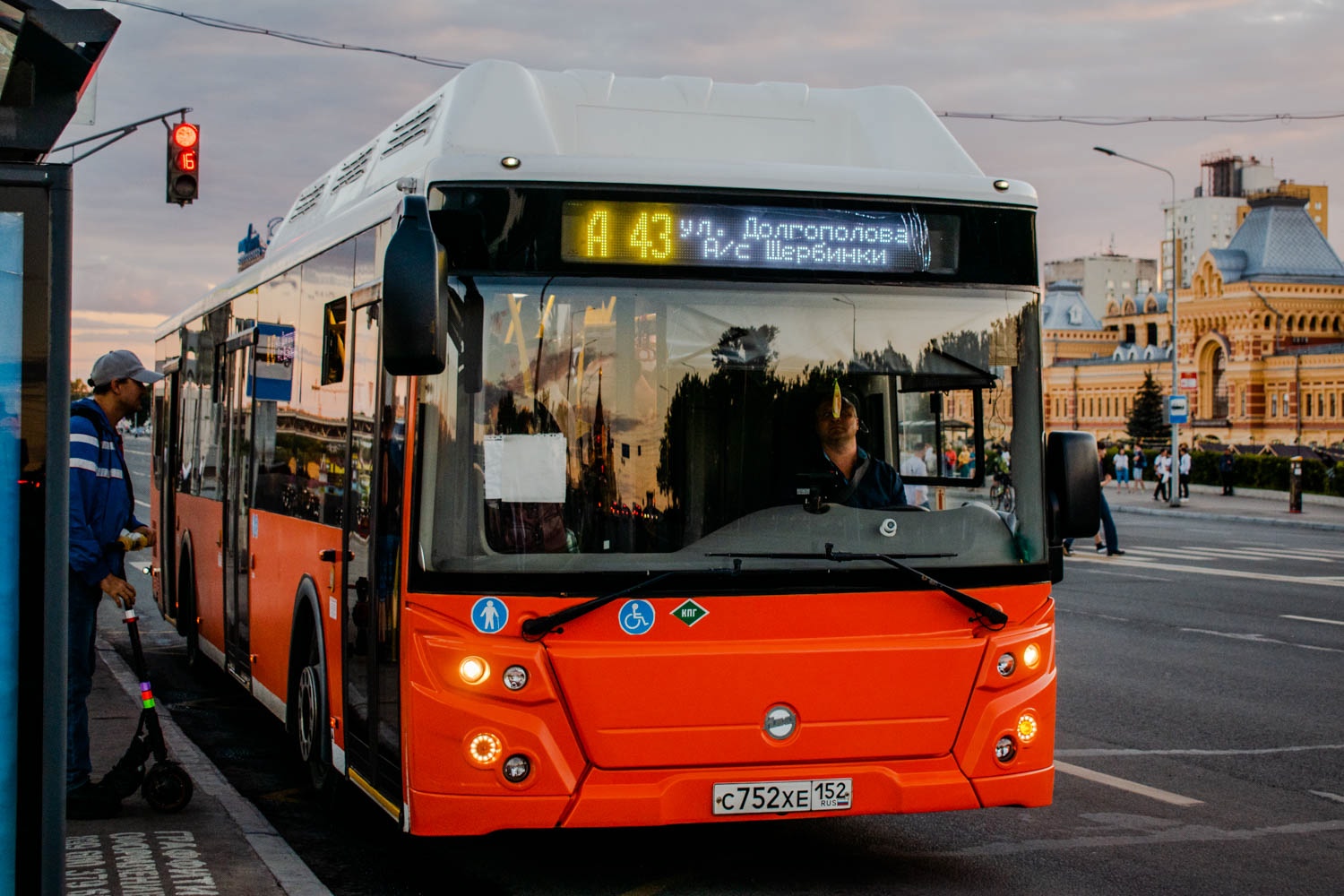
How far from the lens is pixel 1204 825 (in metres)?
7.57

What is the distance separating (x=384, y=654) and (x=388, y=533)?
0.47 meters

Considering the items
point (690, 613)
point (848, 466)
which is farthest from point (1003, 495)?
point (690, 613)

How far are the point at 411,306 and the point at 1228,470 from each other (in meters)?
55.5

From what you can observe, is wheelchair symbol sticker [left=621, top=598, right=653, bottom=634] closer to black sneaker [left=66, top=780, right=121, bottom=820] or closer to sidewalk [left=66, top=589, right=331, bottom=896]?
sidewalk [left=66, top=589, right=331, bottom=896]

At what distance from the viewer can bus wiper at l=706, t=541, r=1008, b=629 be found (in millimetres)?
5898

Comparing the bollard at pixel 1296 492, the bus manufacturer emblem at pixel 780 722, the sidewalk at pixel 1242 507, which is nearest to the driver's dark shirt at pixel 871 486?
the bus manufacturer emblem at pixel 780 722

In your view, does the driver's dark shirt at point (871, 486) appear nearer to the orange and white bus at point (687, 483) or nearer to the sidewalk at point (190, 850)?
the orange and white bus at point (687, 483)

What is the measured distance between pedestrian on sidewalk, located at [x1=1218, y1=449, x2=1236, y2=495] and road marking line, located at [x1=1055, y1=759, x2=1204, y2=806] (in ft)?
166

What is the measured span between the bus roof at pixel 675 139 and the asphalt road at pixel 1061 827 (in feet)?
8.61

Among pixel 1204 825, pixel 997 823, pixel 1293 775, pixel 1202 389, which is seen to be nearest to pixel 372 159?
pixel 997 823

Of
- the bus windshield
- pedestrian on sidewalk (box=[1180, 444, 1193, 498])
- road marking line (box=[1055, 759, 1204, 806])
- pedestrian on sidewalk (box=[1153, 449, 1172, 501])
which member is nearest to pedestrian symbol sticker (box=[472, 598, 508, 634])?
the bus windshield

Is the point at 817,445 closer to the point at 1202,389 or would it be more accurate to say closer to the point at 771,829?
the point at 771,829

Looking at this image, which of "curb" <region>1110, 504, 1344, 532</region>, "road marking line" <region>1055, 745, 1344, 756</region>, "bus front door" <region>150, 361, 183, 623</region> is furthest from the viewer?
"curb" <region>1110, 504, 1344, 532</region>

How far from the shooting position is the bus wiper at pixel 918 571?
5.90 meters
